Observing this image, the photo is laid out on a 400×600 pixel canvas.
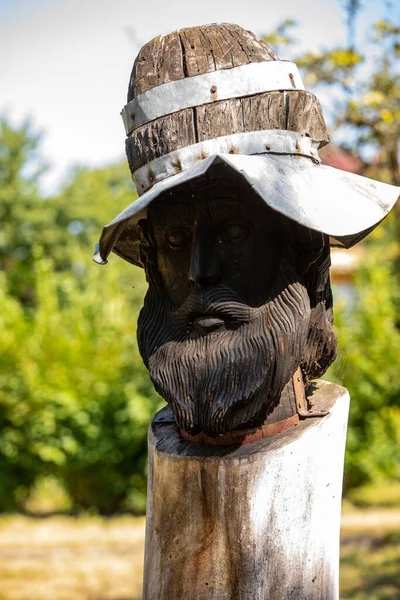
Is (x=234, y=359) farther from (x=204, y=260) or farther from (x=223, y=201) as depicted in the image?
(x=223, y=201)

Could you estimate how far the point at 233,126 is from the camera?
2117 millimetres

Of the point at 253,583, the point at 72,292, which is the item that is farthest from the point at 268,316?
the point at 72,292

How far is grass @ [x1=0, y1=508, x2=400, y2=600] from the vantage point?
5.40 m

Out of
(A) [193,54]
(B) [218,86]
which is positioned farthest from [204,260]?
(A) [193,54]

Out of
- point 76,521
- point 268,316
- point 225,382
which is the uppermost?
point 268,316

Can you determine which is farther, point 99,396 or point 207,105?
point 99,396

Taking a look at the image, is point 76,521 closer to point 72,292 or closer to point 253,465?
point 72,292

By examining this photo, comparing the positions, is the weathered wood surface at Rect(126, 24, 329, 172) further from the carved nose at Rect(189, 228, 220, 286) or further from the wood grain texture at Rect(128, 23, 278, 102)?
the carved nose at Rect(189, 228, 220, 286)

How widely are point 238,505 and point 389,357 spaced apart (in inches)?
240

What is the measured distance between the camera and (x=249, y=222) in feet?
6.95

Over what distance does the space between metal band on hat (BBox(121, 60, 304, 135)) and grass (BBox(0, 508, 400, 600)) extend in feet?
13.1

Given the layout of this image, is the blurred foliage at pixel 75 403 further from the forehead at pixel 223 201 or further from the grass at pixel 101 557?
the forehead at pixel 223 201

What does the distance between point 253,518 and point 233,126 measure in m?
1.15

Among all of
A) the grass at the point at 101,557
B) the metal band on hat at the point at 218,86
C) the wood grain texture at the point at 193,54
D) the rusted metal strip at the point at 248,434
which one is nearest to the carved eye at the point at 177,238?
the metal band on hat at the point at 218,86
